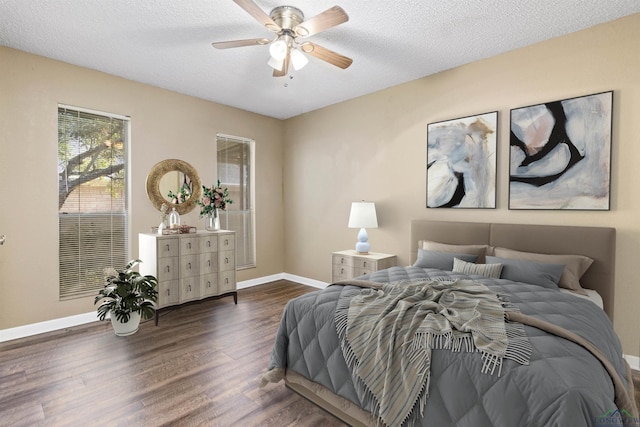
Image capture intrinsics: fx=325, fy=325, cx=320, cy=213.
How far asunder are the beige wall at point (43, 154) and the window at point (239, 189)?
0.77m

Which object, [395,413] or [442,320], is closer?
[395,413]

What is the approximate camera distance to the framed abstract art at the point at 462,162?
3396mm

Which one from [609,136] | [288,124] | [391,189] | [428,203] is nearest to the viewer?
[609,136]

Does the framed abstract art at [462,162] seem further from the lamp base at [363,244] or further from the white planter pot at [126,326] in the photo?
the white planter pot at [126,326]

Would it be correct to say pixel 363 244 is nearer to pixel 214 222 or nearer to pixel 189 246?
pixel 214 222

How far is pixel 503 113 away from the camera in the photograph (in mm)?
3311

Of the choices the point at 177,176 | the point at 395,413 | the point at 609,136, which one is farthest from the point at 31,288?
the point at 609,136

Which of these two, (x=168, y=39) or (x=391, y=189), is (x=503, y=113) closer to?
(x=391, y=189)

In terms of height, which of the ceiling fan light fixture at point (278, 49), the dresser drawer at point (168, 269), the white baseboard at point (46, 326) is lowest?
the white baseboard at point (46, 326)

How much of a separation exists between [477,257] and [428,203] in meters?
0.93

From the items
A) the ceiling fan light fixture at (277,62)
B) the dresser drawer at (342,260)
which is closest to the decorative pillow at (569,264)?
the dresser drawer at (342,260)

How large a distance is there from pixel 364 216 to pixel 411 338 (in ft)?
8.17

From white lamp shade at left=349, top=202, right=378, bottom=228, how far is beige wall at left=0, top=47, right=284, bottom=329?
8.29 ft

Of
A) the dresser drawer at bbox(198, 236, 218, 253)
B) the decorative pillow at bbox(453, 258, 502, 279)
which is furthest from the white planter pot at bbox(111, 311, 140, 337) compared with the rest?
the decorative pillow at bbox(453, 258, 502, 279)
